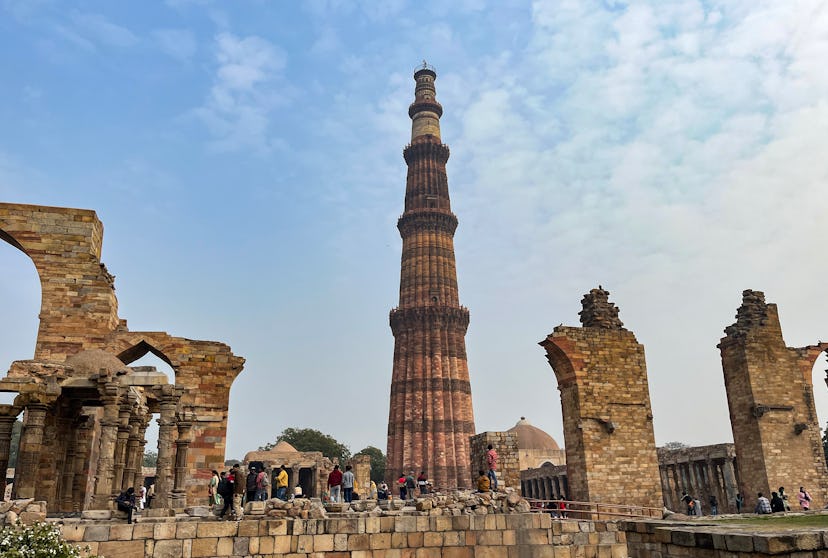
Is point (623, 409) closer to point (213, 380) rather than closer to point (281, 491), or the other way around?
point (281, 491)

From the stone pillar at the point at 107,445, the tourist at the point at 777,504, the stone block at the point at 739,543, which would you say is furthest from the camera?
the tourist at the point at 777,504

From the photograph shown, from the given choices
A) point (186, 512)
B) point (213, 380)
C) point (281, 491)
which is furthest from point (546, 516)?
point (213, 380)

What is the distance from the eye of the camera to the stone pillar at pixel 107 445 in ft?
31.7

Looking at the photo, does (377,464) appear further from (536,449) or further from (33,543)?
(33,543)

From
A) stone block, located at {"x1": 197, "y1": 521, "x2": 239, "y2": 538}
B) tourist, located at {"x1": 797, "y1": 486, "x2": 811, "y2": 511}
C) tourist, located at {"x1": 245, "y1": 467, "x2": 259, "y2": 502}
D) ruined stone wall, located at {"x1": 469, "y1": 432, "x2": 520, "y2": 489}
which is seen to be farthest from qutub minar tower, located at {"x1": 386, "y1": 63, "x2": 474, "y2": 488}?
stone block, located at {"x1": 197, "y1": 521, "x2": 239, "y2": 538}

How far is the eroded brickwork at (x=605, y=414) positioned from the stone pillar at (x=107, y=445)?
10124 mm

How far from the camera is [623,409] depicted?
15812mm

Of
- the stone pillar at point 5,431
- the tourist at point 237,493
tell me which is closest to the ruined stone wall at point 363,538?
the tourist at point 237,493

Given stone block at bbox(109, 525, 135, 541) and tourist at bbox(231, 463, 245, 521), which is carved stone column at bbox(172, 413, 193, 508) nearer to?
tourist at bbox(231, 463, 245, 521)

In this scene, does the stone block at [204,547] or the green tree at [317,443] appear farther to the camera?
the green tree at [317,443]

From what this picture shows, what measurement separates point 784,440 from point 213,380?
1524 cm

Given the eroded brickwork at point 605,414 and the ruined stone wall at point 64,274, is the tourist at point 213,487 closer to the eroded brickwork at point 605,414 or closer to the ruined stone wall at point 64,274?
the ruined stone wall at point 64,274

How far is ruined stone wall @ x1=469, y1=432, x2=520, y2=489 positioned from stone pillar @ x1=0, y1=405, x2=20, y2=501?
31.2 feet

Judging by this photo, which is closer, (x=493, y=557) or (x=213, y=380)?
(x=493, y=557)
